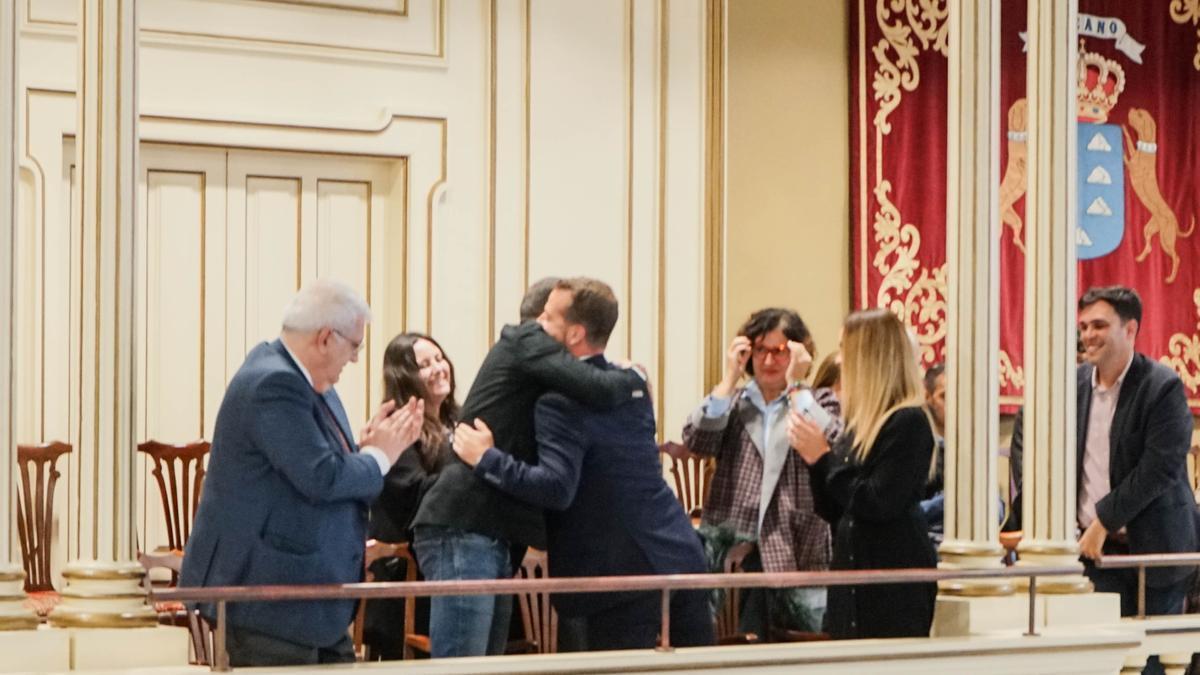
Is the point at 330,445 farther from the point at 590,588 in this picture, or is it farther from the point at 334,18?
the point at 334,18

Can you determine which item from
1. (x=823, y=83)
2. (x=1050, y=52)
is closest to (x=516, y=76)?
(x=823, y=83)

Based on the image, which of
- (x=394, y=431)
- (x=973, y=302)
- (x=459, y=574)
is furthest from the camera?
(x=973, y=302)

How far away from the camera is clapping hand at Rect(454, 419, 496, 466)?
13.1ft

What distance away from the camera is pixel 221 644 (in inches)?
134

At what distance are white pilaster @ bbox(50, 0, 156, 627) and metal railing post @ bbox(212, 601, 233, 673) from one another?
21 centimetres

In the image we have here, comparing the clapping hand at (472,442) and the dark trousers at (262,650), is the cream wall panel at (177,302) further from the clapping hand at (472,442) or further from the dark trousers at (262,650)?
the dark trousers at (262,650)

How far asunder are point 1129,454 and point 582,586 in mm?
1798

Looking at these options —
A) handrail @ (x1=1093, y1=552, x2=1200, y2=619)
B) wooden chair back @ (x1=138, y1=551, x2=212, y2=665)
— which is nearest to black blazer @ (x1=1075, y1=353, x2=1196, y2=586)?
handrail @ (x1=1093, y1=552, x2=1200, y2=619)

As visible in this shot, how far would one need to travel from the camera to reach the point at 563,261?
272 inches

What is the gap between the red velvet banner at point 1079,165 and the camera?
297 inches

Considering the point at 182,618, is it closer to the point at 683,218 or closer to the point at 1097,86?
the point at 683,218

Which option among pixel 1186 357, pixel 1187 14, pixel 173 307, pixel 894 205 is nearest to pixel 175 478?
pixel 173 307

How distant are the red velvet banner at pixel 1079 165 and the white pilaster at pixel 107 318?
171 inches

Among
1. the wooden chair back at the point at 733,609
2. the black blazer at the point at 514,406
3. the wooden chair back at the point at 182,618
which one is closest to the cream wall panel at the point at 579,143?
the wooden chair back at the point at 733,609
